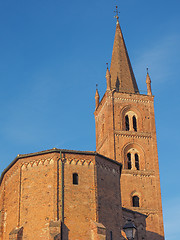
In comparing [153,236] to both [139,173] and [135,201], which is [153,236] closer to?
[135,201]

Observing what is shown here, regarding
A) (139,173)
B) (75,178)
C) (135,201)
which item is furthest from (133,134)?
(75,178)

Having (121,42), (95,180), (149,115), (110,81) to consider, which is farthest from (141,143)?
(95,180)

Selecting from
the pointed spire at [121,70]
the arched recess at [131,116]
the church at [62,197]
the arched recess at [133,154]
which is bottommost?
the church at [62,197]

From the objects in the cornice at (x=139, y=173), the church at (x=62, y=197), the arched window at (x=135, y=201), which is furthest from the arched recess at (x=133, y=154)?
the church at (x=62, y=197)

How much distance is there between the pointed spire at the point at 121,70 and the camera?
53366 millimetres

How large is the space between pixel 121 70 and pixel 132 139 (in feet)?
32.3

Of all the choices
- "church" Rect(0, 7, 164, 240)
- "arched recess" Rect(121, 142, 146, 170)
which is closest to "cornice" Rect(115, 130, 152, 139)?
"arched recess" Rect(121, 142, 146, 170)

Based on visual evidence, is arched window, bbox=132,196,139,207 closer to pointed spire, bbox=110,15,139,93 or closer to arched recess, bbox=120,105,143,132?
arched recess, bbox=120,105,143,132

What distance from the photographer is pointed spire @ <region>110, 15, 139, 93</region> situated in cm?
5337

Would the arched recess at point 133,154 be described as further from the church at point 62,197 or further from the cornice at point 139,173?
the church at point 62,197

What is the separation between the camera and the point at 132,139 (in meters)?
49.5

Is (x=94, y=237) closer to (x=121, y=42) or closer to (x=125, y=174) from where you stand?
(x=125, y=174)

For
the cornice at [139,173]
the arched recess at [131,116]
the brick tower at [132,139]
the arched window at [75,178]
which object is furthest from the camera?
the arched recess at [131,116]

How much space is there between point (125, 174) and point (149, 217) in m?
4.97
